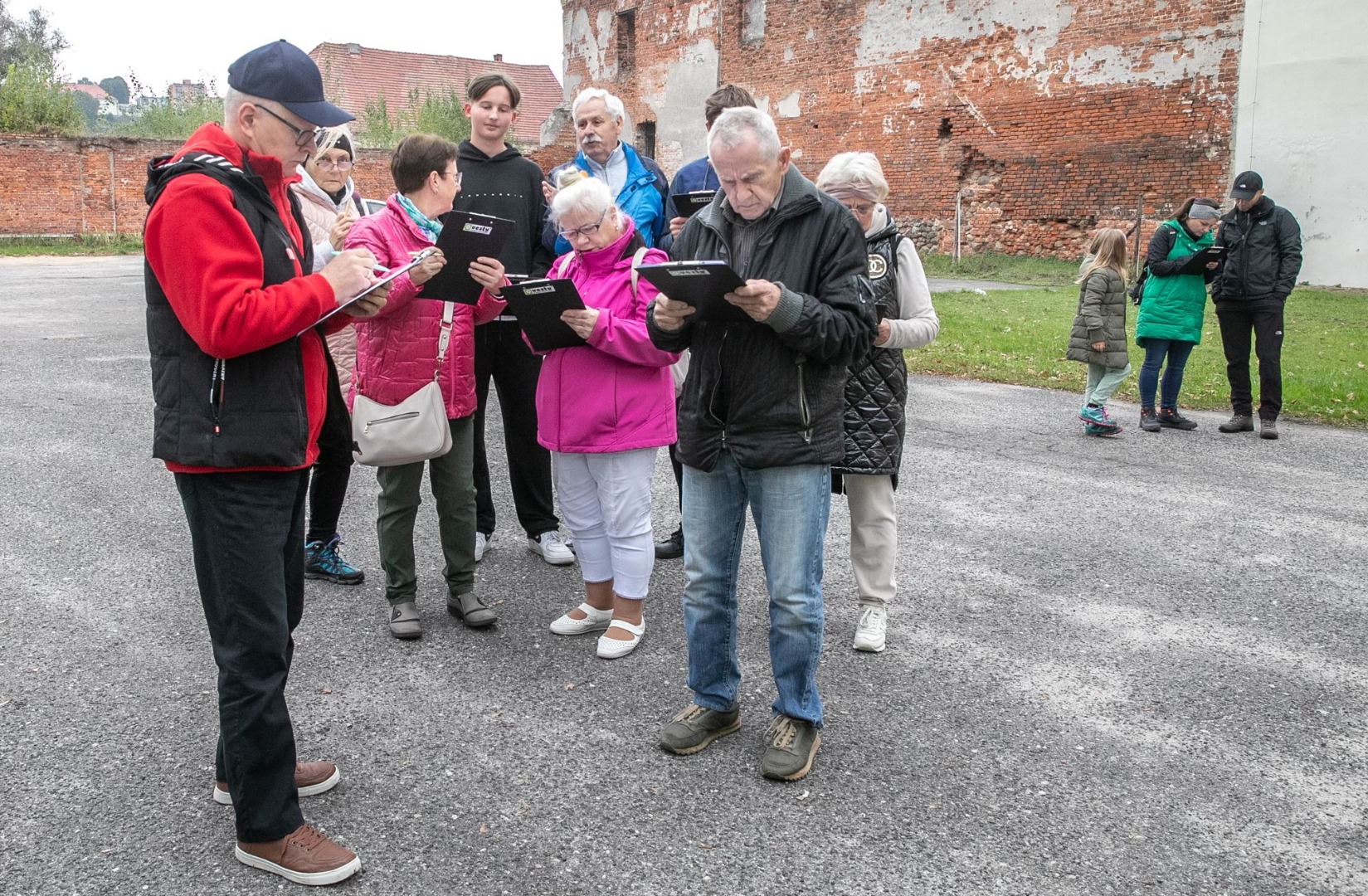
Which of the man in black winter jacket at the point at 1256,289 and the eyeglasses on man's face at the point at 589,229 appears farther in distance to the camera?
the man in black winter jacket at the point at 1256,289

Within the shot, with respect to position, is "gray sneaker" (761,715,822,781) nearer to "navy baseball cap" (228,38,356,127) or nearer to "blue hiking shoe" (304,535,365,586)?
"navy baseball cap" (228,38,356,127)

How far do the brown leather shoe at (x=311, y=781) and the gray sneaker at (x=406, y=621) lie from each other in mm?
1148

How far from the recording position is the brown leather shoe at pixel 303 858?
9.38 feet

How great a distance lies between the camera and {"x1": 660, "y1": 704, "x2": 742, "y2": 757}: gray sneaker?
3592 millimetres

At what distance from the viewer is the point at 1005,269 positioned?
2319 cm

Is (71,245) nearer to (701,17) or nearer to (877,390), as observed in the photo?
(701,17)

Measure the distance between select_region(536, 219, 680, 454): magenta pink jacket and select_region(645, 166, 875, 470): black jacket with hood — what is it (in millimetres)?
843

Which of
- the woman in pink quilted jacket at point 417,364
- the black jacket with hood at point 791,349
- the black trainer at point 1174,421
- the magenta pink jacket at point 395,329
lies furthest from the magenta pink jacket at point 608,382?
the black trainer at point 1174,421

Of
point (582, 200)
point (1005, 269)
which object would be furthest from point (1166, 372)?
point (1005, 269)

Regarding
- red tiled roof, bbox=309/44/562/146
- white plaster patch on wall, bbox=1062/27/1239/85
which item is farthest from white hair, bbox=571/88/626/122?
red tiled roof, bbox=309/44/562/146

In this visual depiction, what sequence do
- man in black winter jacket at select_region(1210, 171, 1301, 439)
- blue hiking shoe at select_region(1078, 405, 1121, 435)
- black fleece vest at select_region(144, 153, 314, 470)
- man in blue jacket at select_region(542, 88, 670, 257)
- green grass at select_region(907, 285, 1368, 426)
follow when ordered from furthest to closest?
green grass at select_region(907, 285, 1368, 426)
man in black winter jacket at select_region(1210, 171, 1301, 439)
blue hiking shoe at select_region(1078, 405, 1121, 435)
man in blue jacket at select_region(542, 88, 670, 257)
black fleece vest at select_region(144, 153, 314, 470)

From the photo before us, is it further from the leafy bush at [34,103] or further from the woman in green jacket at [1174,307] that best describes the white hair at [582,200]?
the leafy bush at [34,103]

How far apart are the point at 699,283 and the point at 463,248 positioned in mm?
1257

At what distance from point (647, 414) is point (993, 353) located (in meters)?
8.66
